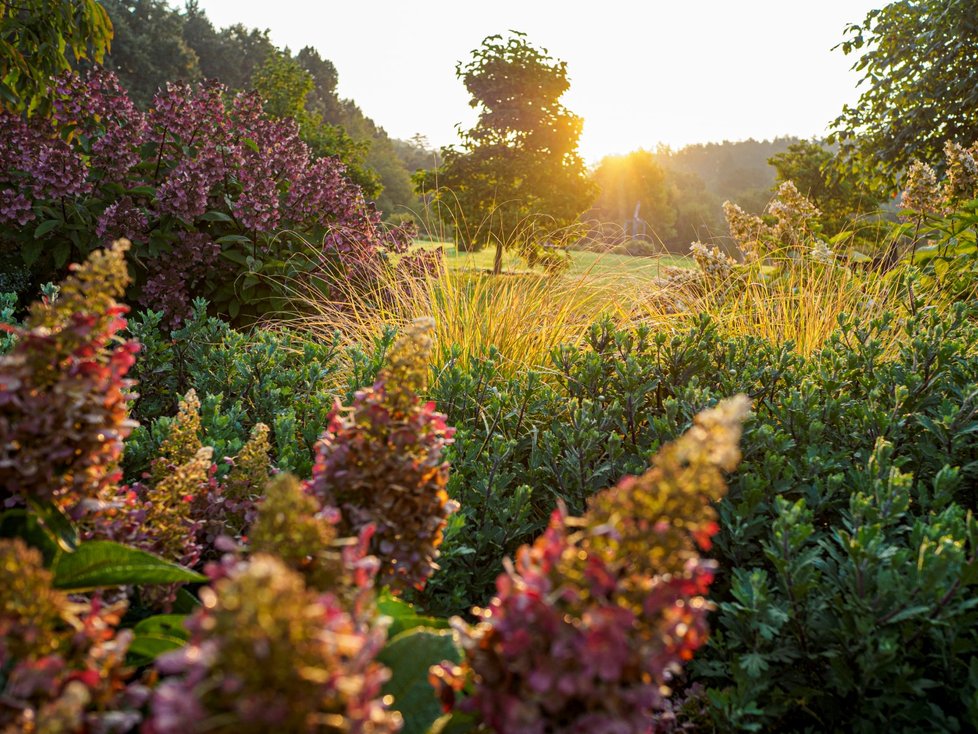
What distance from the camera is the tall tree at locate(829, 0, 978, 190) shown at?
1009cm

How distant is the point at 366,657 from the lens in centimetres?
60

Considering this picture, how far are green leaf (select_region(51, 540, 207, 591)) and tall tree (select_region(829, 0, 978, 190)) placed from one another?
1164cm

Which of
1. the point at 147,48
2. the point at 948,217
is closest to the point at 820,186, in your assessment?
the point at 948,217

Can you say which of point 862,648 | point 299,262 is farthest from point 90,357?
point 299,262

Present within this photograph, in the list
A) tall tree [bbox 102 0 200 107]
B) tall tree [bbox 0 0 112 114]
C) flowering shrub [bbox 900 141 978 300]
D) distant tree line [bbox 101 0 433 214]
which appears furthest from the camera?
tall tree [bbox 102 0 200 107]

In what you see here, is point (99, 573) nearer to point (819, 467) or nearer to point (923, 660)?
point (923, 660)

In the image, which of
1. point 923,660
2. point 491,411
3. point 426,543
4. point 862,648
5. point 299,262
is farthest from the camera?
point 299,262

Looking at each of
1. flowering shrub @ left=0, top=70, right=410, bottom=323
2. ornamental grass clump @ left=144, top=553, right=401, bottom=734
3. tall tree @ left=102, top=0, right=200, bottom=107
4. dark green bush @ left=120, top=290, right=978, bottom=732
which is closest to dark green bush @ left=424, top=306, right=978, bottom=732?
dark green bush @ left=120, top=290, right=978, bottom=732

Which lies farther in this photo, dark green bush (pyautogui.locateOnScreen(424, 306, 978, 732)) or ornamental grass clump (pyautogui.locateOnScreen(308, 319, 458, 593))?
dark green bush (pyautogui.locateOnScreen(424, 306, 978, 732))

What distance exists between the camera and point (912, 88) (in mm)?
10516

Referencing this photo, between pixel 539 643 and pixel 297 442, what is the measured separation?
1597 mm

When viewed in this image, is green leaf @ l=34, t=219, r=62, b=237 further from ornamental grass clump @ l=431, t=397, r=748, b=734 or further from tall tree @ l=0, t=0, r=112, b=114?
ornamental grass clump @ l=431, t=397, r=748, b=734

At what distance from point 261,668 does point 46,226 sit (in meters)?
4.70

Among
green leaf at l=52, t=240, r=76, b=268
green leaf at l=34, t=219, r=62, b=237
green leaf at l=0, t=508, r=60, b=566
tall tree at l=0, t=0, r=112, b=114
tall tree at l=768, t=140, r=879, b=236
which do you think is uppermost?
tall tree at l=768, t=140, r=879, b=236
